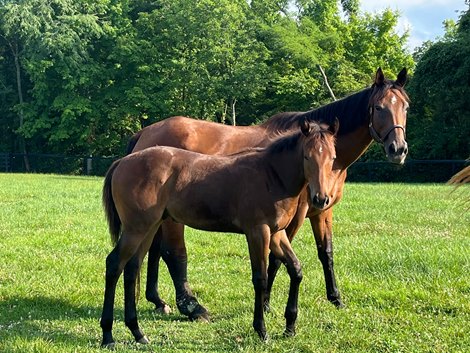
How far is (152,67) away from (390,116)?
102 ft

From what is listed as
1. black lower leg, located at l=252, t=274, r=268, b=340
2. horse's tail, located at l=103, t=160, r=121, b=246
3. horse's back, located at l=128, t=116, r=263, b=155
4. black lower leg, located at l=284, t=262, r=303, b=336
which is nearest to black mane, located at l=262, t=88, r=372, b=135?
horse's back, located at l=128, t=116, r=263, b=155

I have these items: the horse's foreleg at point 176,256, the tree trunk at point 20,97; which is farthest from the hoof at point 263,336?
the tree trunk at point 20,97

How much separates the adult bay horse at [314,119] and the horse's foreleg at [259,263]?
2.23 feet

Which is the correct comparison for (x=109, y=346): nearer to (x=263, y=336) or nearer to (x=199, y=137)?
(x=263, y=336)

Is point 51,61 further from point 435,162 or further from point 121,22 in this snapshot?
point 435,162

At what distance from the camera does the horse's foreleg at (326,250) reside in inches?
235

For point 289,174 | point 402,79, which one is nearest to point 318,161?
point 289,174

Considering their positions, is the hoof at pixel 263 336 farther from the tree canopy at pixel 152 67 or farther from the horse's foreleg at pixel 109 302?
the tree canopy at pixel 152 67

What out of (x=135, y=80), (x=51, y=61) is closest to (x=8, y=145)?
(x=51, y=61)

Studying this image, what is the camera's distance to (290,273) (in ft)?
16.3

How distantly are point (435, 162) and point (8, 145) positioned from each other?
28.8 m

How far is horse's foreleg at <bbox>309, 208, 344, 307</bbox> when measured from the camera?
597cm

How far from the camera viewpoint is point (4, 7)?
1389 inches

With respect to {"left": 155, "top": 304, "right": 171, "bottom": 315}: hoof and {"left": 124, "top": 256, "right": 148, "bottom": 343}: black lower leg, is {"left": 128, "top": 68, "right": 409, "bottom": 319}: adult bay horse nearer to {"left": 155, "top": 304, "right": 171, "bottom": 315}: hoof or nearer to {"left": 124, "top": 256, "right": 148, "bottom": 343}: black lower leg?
{"left": 155, "top": 304, "right": 171, "bottom": 315}: hoof
